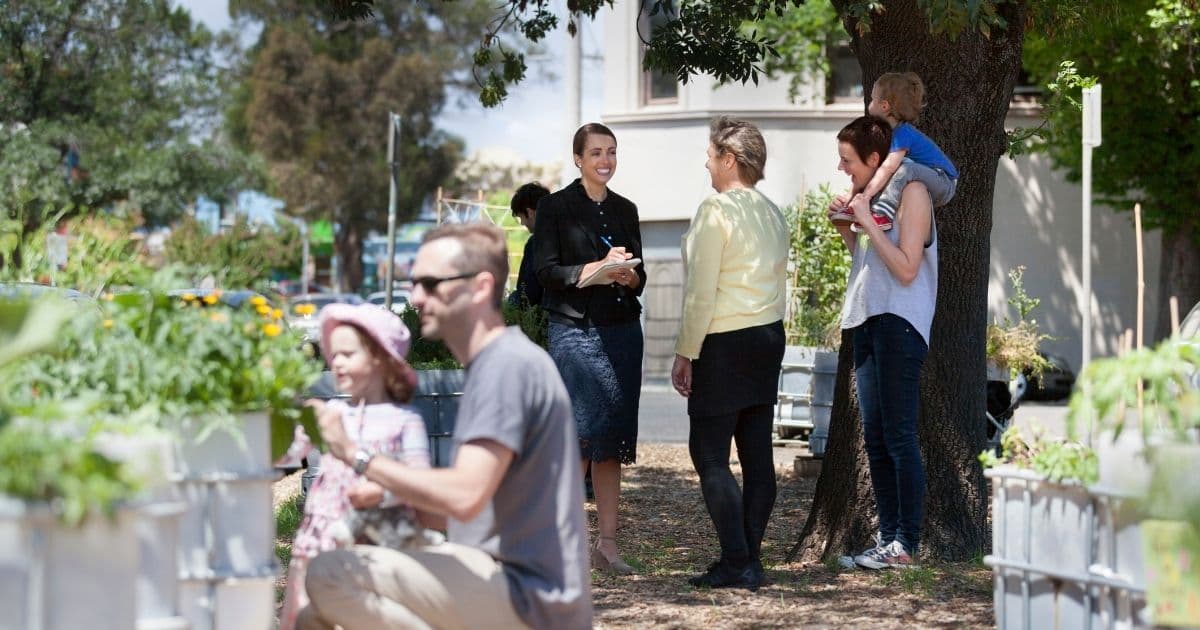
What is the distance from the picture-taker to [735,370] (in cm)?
582

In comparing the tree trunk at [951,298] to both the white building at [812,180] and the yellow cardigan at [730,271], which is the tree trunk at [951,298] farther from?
the white building at [812,180]

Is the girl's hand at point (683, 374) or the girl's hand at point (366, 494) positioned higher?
the girl's hand at point (683, 374)

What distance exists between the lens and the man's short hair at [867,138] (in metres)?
5.97

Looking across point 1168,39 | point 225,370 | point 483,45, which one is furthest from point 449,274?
point 1168,39

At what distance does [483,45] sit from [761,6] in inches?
67.5

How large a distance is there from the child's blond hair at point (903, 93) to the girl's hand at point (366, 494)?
301 cm

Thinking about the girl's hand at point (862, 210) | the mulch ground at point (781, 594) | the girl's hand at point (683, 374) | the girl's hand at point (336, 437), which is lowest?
the mulch ground at point (781, 594)

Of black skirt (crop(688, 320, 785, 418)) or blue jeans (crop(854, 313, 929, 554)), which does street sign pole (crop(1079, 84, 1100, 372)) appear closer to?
blue jeans (crop(854, 313, 929, 554))

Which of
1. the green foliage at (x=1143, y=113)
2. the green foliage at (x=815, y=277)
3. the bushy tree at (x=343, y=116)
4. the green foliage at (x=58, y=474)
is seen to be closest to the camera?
the green foliage at (x=58, y=474)

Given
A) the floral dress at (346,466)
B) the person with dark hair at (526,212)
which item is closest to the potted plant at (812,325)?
the person with dark hair at (526,212)

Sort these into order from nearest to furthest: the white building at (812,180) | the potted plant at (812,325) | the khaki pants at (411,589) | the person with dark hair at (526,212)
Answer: the khaki pants at (411,589) < the person with dark hair at (526,212) < the potted plant at (812,325) < the white building at (812,180)

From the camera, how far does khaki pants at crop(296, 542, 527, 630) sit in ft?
11.7

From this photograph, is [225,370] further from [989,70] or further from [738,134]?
[989,70]

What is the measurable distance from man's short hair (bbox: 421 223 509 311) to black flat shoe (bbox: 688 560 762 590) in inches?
98.2
